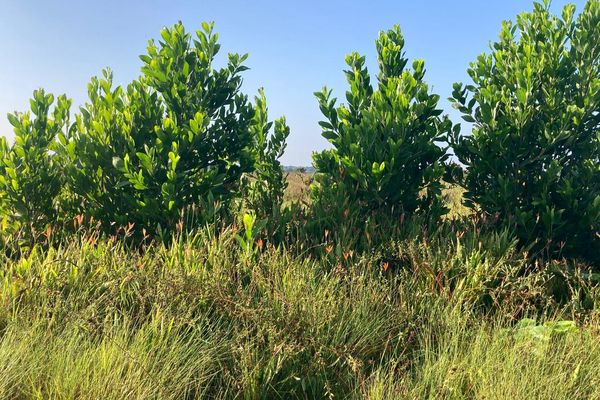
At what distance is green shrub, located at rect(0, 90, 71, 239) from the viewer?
16.8ft

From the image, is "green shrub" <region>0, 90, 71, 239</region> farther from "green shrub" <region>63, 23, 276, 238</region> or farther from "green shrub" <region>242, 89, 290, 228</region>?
"green shrub" <region>242, 89, 290, 228</region>

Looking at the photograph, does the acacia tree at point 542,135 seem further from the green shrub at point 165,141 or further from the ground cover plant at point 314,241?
the green shrub at point 165,141

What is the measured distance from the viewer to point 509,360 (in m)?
2.86

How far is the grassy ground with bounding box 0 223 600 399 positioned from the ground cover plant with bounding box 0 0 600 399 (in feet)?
0.06

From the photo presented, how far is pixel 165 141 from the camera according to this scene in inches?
200

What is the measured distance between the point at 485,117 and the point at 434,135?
1.95ft

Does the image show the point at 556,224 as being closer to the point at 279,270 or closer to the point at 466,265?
the point at 466,265

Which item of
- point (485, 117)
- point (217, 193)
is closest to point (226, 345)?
point (217, 193)

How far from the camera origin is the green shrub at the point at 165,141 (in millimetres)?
4984

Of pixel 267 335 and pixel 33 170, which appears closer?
pixel 267 335

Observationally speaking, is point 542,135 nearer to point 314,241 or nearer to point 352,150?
point 352,150

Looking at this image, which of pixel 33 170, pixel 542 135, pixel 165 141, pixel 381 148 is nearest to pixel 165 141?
pixel 165 141

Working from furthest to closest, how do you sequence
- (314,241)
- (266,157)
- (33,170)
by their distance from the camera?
(266,157) < (33,170) < (314,241)

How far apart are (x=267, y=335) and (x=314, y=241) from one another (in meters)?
1.55
